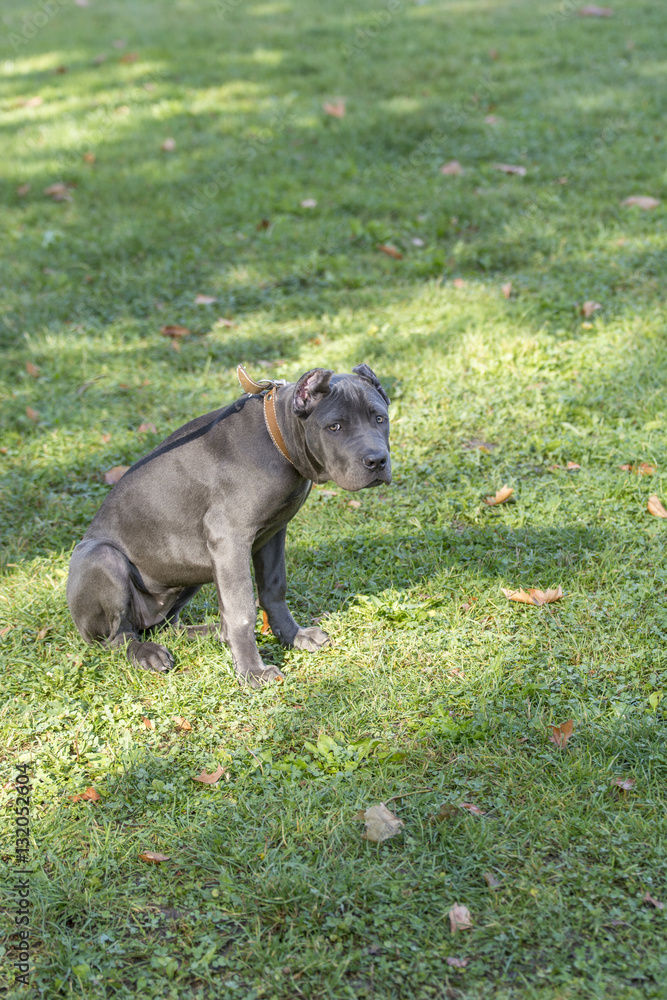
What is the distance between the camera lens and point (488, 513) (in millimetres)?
4781

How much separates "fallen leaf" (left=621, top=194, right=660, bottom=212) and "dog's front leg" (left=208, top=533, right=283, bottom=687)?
18.5 feet

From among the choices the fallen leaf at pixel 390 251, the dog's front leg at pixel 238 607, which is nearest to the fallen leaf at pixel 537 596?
the dog's front leg at pixel 238 607

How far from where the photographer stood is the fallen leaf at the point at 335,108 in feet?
31.0

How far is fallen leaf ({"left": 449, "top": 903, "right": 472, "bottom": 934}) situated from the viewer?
A: 270cm

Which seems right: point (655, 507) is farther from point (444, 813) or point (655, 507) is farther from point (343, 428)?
point (444, 813)

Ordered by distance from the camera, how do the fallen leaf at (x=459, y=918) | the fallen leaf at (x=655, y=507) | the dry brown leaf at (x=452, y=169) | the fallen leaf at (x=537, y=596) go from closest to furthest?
the fallen leaf at (x=459, y=918) < the fallen leaf at (x=537, y=596) < the fallen leaf at (x=655, y=507) < the dry brown leaf at (x=452, y=169)

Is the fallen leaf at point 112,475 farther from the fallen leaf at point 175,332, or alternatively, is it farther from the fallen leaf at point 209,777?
the fallen leaf at point 209,777

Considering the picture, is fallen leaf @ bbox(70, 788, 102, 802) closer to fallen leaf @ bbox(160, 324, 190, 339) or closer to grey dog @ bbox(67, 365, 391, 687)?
grey dog @ bbox(67, 365, 391, 687)

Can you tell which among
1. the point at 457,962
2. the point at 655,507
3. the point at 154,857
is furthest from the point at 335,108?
the point at 457,962

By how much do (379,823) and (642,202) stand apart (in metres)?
6.35

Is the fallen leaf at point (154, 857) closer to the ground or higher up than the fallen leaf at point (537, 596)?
higher up

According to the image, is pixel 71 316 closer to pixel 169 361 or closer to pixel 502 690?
pixel 169 361

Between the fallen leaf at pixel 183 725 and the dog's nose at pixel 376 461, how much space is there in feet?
4.27

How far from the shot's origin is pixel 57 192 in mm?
8680
